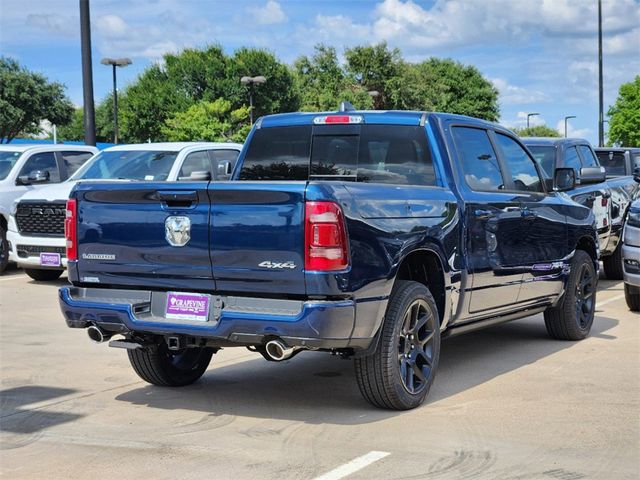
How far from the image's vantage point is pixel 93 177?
13508 mm

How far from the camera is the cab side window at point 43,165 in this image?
51.8ft

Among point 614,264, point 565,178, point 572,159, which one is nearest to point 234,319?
point 565,178

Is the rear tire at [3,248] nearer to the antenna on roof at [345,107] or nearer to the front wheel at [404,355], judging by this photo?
the antenna on roof at [345,107]

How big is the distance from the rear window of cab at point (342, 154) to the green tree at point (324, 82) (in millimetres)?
58240

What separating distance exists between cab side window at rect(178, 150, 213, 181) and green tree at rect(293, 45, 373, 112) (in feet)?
172

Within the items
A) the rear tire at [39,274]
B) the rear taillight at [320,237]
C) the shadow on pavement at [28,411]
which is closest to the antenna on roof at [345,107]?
the rear taillight at [320,237]

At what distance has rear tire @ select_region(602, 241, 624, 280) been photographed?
14090 mm

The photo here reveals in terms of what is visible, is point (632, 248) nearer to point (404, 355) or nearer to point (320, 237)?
point (404, 355)

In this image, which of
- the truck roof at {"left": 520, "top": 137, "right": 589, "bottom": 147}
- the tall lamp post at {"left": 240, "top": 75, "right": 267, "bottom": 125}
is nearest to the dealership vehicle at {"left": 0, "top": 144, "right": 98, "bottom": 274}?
the truck roof at {"left": 520, "top": 137, "right": 589, "bottom": 147}

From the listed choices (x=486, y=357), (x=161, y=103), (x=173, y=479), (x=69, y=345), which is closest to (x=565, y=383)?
(x=486, y=357)

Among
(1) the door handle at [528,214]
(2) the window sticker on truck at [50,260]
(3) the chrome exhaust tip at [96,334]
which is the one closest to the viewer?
(3) the chrome exhaust tip at [96,334]

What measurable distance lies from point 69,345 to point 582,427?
195 inches

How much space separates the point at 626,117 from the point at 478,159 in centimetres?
7387

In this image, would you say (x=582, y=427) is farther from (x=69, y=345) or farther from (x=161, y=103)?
(x=161, y=103)
